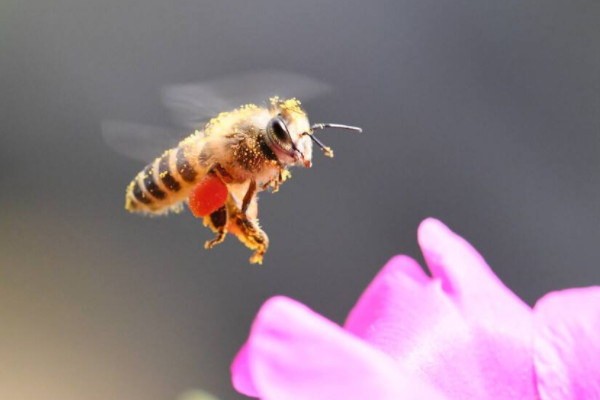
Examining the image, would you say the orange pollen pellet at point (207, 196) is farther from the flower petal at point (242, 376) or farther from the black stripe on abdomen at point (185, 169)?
the flower petal at point (242, 376)

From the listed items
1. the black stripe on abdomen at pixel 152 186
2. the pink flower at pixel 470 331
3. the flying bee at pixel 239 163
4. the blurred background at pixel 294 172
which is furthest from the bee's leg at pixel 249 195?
the blurred background at pixel 294 172

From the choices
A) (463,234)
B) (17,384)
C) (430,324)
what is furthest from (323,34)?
(430,324)

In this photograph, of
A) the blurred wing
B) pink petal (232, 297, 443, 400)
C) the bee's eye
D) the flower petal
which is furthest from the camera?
the blurred wing

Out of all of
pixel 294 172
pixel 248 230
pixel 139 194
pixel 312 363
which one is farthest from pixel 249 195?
pixel 294 172

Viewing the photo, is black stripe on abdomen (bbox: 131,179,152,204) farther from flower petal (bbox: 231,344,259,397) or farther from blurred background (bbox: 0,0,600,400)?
blurred background (bbox: 0,0,600,400)

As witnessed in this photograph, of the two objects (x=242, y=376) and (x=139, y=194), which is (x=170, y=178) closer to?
(x=139, y=194)

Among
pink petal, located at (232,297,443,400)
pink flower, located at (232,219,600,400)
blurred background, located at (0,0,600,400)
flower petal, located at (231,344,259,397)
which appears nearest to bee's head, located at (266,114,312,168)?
pink flower, located at (232,219,600,400)

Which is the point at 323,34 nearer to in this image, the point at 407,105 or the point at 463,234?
the point at 407,105

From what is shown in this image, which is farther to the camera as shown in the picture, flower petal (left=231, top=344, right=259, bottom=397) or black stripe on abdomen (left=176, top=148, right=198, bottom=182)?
black stripe on abdomen (left=176, top=148, right=198, bottom=182)
